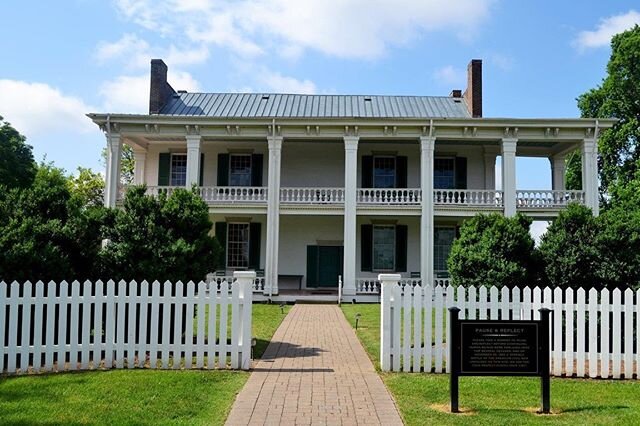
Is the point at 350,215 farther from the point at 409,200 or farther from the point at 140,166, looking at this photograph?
the point at 140,166

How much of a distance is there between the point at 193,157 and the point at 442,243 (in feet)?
36.3

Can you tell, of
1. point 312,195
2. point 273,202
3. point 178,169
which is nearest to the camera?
point 273,202

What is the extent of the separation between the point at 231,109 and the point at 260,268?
7.84 meters

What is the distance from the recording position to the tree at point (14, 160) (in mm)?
27562

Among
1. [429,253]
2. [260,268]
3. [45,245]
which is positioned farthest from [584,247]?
[260,268]

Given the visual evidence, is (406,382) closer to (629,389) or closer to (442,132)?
(629,389)

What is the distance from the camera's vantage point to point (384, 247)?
2369 cm

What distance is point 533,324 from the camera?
239 inches

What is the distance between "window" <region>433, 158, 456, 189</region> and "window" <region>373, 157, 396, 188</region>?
1.85 m

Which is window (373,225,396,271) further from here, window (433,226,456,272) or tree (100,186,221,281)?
tree (100,186,221,281)

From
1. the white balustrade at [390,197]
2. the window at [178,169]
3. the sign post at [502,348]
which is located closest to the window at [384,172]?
the white balustrade at [390,197]

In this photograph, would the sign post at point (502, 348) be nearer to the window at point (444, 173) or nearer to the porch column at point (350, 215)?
the porch column at point (350, 215)

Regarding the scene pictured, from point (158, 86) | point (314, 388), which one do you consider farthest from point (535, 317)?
point (158, 86)

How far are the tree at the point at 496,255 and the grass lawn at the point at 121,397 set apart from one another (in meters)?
5.10
